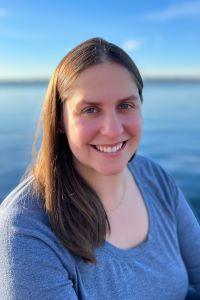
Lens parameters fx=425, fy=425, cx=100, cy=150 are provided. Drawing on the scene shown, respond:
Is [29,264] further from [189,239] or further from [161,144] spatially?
[161,144]

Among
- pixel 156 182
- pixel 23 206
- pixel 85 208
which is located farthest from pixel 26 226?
pixel 156 182

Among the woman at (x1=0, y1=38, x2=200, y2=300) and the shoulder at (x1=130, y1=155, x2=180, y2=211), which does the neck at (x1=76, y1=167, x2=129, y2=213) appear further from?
the shoulder at (x1=130, y1=155, x2=180, y2=211)

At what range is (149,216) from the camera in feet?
4.65

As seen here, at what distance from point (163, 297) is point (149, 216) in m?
0.26

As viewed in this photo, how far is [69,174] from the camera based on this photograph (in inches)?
49.0

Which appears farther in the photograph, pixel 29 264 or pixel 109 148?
pixel 109 148

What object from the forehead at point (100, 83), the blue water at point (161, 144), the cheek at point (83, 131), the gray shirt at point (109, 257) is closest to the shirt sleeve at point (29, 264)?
the gray shirt at point (109, 257)

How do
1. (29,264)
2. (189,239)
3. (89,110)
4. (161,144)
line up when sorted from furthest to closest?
(161,144) → (189,239) → (89,110) → (29,264)

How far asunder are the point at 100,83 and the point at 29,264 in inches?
19.3

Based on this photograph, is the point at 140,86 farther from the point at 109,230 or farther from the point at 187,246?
the point at 187,246

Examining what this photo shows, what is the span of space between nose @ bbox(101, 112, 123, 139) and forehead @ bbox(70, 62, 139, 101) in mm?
53

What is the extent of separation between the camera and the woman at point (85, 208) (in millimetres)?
1047

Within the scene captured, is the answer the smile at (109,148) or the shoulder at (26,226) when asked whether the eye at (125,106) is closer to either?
the smile at (109,148)

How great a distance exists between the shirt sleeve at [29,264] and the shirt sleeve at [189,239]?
0.56 metres
